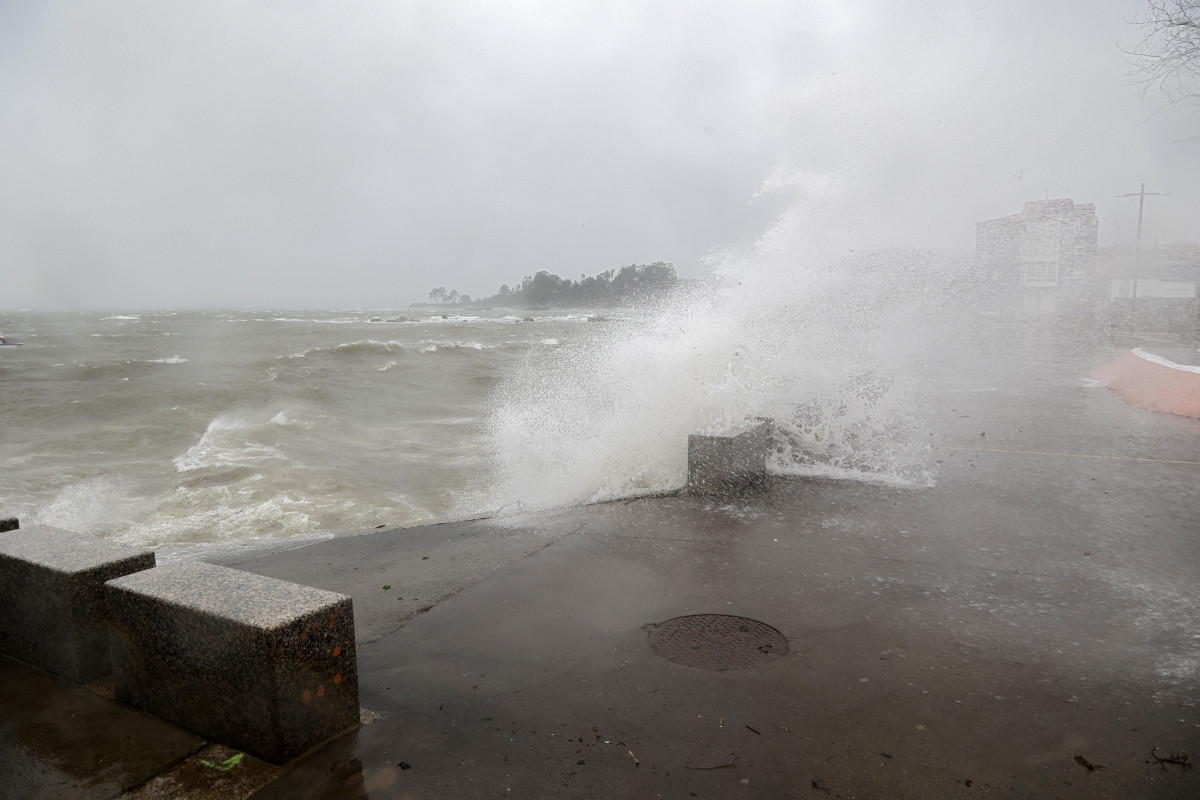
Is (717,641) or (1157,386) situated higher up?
(1157,386)

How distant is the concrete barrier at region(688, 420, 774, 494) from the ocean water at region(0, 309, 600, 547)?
8.08 ft

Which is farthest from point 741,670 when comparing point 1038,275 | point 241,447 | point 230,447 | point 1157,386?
point 1038,275

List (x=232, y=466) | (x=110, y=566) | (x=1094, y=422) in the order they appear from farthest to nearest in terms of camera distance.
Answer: (x=232, y=466) < (x=1094, y=422) < (x=110, y=566)

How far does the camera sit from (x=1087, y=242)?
32875mm

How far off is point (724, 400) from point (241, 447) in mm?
9577

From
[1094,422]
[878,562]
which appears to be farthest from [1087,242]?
[878,562]

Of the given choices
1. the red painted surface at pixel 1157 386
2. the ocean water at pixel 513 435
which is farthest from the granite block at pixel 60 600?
the red painted surface at pixel 1157 386

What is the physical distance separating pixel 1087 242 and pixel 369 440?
34416 mm

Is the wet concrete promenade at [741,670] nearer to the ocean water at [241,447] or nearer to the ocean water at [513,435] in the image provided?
the ocean water at [513,435]

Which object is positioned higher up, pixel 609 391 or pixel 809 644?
pixel 609 391

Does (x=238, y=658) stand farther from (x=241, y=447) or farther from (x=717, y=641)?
(x=241, y=447)

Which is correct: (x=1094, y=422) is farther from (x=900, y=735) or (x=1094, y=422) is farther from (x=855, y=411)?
(x=900, y=735)

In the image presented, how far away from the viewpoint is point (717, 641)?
354cm

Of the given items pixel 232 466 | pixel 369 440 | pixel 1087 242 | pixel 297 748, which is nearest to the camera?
pixel 297 748
